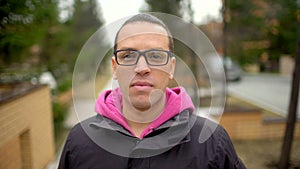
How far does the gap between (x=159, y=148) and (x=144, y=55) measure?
434mm

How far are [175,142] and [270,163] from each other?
4.23 m

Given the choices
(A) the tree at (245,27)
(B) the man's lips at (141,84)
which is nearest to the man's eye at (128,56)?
(B) the man's lips at (141,84)

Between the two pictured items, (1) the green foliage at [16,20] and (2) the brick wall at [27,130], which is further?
(2) the brick wall at [27,130]

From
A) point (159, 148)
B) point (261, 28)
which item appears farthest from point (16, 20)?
point (261, 28)

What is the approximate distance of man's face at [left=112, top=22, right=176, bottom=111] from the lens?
1.21 m

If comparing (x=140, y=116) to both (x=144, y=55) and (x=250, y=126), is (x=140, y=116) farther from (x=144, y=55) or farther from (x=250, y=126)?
(x=250, y=126)

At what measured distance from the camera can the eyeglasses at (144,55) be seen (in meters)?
1.22

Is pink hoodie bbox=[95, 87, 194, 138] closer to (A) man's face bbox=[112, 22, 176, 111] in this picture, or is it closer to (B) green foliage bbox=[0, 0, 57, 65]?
(A) man's face bbox=[112, 22, 176, 111]

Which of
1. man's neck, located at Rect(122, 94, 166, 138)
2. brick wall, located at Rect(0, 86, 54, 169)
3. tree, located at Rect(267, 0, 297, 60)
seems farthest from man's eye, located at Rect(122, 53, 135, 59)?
tree, located at Rect(267, 0, 297, 60)

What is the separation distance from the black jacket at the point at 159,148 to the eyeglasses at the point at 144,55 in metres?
0.31

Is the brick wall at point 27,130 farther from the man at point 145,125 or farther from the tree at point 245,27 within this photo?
the tree at point 245,27

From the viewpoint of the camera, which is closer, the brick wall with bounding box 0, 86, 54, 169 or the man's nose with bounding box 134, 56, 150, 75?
the man's nose with bounding box 134, 56, 150, 75

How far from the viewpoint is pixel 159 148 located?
1293 mm

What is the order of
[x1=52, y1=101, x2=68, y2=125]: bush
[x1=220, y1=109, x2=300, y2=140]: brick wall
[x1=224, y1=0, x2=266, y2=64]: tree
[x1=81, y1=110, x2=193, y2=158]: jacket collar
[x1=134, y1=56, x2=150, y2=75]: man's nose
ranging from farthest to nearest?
1. [x1=52, y1=101, x2=68, y2=125]: bush
2. [x1=224, y1=0, x2=266, y2=64]: tree
3. [x1=220, y1=109, x2=300, y2=140]: brick wall
4. [x1=81, y1=110, x2=193, y2=158]: jacket collar
5. [x1=134, y1=56, x2=150, y2=75]: man's nose
